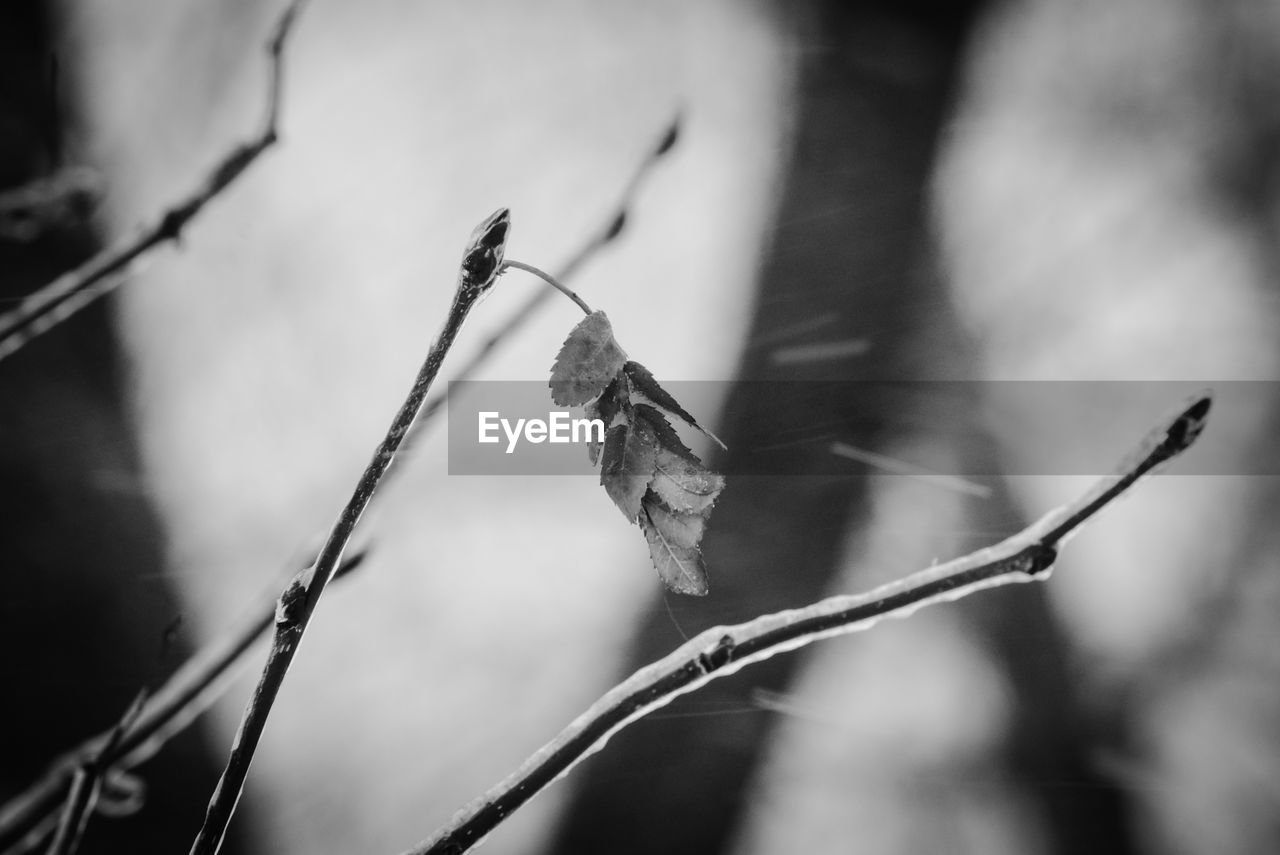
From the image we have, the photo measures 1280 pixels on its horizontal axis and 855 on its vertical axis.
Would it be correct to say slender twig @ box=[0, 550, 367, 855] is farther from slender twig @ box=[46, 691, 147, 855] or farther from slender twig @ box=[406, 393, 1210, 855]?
slender twig @ box=[406, 393, 1210, 855]

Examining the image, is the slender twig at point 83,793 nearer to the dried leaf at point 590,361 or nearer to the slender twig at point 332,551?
the slender twig at point 332,551

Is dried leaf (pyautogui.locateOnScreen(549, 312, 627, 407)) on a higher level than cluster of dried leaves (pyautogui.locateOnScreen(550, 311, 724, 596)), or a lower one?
higher

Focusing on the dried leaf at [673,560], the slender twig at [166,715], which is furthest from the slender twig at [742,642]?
the slender twig at [166,715]

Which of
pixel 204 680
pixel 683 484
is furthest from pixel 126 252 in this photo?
pixel 683 484

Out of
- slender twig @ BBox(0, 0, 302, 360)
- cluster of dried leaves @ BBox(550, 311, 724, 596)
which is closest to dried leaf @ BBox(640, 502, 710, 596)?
cluster of dried leaves @ BBox(550, 311, 724, 596)

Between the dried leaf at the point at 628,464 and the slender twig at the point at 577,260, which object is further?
the slender twig at the point at 577,260

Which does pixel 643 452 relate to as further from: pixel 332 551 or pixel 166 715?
pixel 166 715
